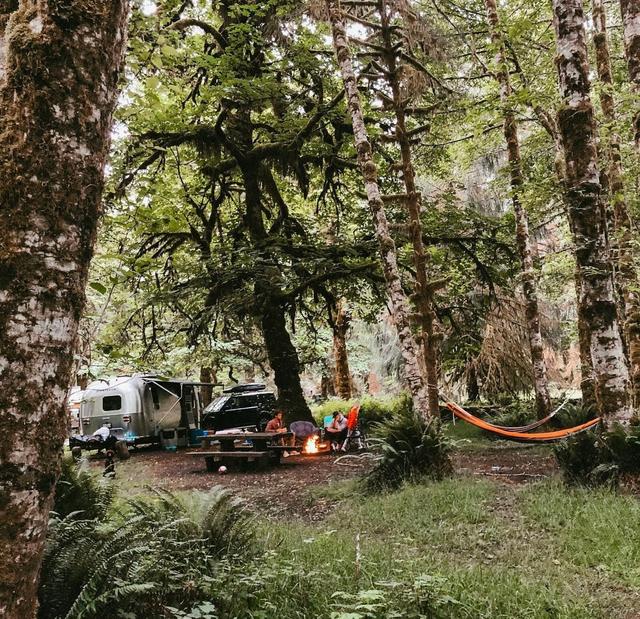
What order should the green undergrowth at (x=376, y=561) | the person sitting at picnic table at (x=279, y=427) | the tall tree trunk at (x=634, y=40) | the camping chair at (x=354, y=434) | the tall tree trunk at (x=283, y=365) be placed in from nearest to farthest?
the green undergrowth at (x=376, y=561) → the tall tree trunk at (x=634, y=40) → the person sitting at picnic table at (x=279, y=427) → the camping chair at (x=354, y=434) → the tall tree trunk at (x=283, y=365)

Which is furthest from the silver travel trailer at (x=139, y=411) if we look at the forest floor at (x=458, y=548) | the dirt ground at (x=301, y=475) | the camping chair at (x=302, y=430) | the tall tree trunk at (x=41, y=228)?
the tall tree trunk at (x=41, y=228)

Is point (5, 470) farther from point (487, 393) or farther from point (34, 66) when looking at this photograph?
point (487, 393)

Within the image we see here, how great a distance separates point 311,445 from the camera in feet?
44.1

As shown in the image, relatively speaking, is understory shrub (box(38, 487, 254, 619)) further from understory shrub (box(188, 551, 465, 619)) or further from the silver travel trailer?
the silver travel trailer

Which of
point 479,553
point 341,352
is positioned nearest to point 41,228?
point 479,553

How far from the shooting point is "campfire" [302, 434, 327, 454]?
527 inches

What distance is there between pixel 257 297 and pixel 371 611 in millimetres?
10254

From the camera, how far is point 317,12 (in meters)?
9.84

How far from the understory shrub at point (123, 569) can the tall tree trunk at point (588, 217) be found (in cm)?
529

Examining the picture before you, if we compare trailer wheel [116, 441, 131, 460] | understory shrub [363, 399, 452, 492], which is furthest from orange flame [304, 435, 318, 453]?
understory shrub [363, 399, 452, 492]

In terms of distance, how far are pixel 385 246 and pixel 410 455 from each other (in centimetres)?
355

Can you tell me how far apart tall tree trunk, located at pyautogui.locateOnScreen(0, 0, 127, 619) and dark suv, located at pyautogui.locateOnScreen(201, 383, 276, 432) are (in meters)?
16.6

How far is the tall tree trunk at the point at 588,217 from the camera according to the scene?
677 cm

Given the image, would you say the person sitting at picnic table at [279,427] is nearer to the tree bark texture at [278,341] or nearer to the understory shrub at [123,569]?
the tree bark texture at [278,341]
